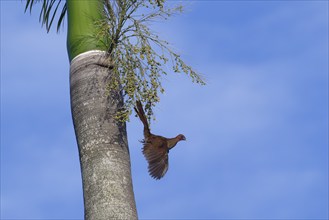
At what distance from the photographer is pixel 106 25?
818 cm

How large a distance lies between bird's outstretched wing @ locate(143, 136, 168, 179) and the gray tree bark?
2.02 ft

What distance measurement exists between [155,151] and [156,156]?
0.06 m

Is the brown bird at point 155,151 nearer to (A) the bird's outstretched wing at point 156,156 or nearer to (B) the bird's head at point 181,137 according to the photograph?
(A) the bird's outstretched wing at point 156,156

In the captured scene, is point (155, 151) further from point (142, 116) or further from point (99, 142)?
point (99, 142)

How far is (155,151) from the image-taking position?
27.2 ft

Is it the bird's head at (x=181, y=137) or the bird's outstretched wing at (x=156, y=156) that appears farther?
the bird's head at (x=181, y=137)

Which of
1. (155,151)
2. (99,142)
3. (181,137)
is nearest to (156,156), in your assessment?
(155,151)

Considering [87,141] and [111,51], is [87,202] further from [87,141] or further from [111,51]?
[111,51]

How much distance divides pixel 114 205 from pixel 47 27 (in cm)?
422

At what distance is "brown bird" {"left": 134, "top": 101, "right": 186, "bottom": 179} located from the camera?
820 cm

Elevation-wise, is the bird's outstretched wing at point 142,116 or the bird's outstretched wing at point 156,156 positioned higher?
the bird's outstretched wing at point 142,116

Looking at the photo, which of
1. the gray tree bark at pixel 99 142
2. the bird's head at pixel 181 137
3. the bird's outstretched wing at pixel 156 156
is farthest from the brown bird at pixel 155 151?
the gray tree bark at pixel 99 142

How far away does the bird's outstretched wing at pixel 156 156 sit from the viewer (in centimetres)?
820

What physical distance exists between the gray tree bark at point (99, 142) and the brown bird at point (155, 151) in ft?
1.76
